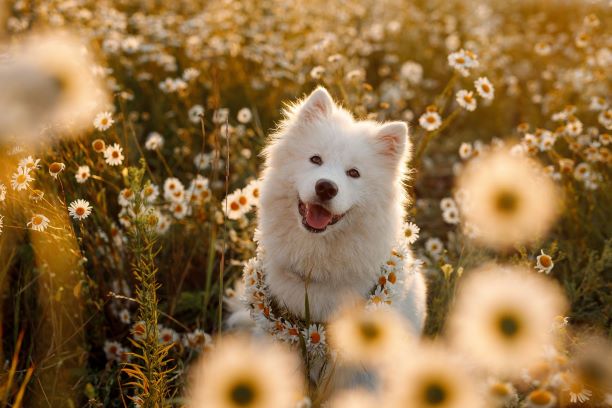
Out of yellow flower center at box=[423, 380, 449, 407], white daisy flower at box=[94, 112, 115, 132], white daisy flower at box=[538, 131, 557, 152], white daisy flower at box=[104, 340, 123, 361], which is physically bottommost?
white daisy flower at box=[104, 340, 123, 361]

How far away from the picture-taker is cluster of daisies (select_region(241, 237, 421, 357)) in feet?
7.39

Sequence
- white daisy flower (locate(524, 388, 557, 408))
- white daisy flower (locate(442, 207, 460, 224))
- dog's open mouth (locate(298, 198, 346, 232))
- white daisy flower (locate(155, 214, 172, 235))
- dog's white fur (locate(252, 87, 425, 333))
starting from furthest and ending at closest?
white daisy flower (locate(442, 207, 460, 224))
white daisy flower (locate(155, 214, 172, 235))
dog's white fur (locate(252, 87, 425, 333))
dog's open mouth (locate(298, 198, 346, 232))
white daisy flower (locate(524, 388, 557, 408))

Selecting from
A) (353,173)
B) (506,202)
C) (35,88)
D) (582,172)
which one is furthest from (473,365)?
(582,172)

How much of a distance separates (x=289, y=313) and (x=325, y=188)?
2.31ft

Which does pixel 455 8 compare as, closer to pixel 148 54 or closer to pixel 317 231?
→ pixel 148 54

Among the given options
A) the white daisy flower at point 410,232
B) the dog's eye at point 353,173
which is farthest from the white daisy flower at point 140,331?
the white daisy flower at point 410,232

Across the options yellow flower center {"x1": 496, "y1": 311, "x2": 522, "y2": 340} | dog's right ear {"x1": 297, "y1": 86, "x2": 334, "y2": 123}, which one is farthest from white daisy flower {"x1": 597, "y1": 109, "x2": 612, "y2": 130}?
yellow flower center {"x1": 496, "y1": 311, "x2": 522, "y2": 340}

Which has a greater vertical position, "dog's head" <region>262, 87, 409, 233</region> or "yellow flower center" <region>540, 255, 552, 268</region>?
"dog's head" <region>262, 87, 409, 233</region>

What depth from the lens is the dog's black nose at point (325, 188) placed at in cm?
233

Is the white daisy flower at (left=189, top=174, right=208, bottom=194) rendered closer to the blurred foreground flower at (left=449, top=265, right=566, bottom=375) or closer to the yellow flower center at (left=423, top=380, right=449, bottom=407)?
the blurred foreground flower at (left=449, top=265, right=566, bottom=375)

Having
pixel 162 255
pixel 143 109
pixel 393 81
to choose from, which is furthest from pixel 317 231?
pixel 393 81

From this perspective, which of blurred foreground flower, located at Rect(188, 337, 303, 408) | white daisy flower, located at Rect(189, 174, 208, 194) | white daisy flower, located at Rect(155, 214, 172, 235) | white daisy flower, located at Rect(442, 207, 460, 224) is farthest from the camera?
white daisy flower, located at Rect(442, 207, 460, 224)

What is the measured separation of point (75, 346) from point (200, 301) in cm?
81

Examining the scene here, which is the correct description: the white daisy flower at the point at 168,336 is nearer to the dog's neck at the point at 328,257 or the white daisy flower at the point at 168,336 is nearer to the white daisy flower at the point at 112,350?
the white daisy flower at the point at 112,350
